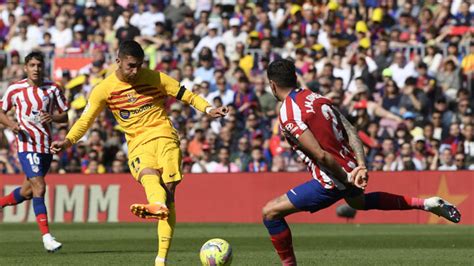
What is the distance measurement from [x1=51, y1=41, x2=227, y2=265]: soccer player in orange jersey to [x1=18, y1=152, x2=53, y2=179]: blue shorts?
3.67 meters

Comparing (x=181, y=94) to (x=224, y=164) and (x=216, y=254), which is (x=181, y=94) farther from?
(x=224, y=164)

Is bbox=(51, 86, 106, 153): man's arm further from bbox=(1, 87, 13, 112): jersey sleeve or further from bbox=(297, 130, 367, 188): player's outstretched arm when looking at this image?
bbox=(1, 87, 13, 112): jersey sleeve

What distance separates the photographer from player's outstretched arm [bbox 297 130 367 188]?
9.64m

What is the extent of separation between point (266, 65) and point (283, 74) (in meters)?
15.2

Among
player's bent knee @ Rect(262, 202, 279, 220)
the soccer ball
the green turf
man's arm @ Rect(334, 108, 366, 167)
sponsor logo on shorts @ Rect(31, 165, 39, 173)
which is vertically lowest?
the green turf

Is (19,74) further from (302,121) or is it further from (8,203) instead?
(302,121)

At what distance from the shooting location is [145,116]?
38.1 ft

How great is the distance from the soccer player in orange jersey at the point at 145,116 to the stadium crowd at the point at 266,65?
33.2 ft

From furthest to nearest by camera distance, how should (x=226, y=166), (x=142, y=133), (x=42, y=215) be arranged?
(x=226, y=166)
(x=42, y=215)
(x=142, y=133)

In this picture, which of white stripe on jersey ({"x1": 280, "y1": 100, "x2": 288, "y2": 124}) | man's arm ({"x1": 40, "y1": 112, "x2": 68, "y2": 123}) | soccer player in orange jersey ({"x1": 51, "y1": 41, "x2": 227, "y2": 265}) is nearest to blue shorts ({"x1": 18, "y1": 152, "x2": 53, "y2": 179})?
man's arm ({"x1": 40, "y1": 112, "x2": 68, "y2": 123})

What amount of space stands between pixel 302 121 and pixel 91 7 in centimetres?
1992

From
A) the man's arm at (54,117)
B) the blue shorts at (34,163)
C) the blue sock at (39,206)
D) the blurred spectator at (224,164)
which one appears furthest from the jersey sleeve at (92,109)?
the blurred spectator at (224,164)

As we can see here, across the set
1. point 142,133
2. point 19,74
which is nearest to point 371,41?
point 19,74

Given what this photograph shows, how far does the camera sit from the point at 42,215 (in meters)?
14.6
